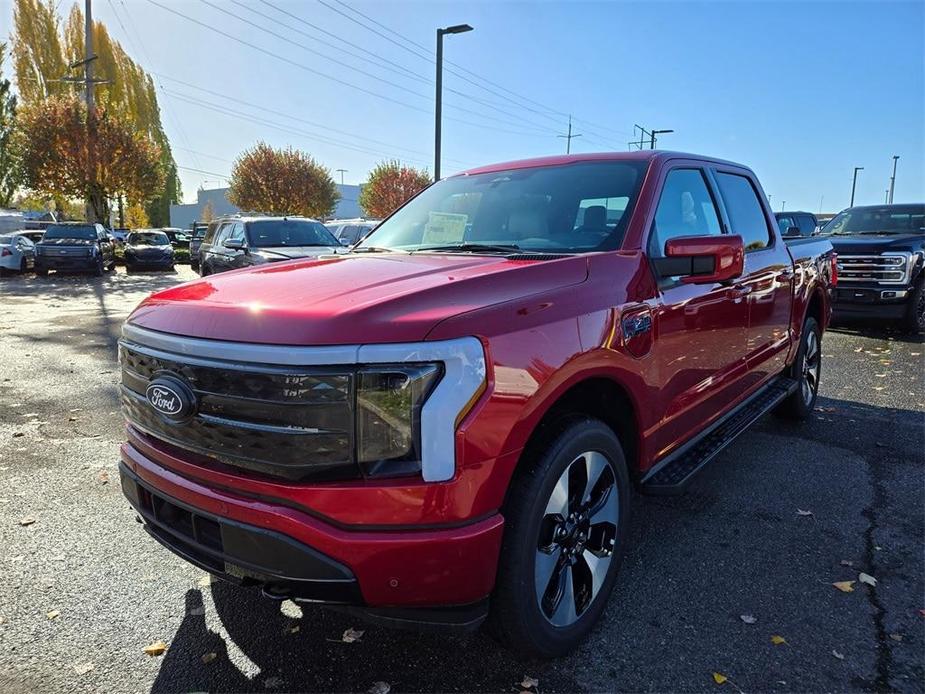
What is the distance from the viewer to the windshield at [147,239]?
24281mm

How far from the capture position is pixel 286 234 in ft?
39.8

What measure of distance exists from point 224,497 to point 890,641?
A: 8.37 ft

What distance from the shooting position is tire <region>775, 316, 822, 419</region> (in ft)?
16.2

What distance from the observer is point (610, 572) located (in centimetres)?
253

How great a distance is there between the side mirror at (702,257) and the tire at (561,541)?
80 centimetres

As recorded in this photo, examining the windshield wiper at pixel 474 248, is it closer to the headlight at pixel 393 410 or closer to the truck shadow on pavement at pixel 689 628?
the headlight at pixel 393 410

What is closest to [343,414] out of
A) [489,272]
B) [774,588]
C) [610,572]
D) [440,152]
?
[489,272]

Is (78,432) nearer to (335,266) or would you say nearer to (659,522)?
(335,266)

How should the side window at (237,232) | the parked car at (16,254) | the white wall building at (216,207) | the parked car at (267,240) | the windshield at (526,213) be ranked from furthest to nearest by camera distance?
the white wall building at (216,207) < the parked car at (16,254) < the side window at (237,232) < the parked car at (267,240) < the windshield at (526,213)

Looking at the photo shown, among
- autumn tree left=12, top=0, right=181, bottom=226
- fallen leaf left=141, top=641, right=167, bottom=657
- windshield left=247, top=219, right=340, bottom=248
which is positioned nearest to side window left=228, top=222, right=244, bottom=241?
windshield left=247, top=219, right=340, bottom=248

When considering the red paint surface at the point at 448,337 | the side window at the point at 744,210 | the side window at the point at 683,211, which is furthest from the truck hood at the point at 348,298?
the side window at the point at 744,210

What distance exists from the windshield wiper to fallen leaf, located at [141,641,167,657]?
6.60ft

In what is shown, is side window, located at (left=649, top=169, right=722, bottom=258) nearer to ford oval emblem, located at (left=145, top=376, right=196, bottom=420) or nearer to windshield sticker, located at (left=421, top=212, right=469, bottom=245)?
windshield sticker, located at (left=421, top=212, right=469, bottom=245)

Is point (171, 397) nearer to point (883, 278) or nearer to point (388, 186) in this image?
point (883, 278)
